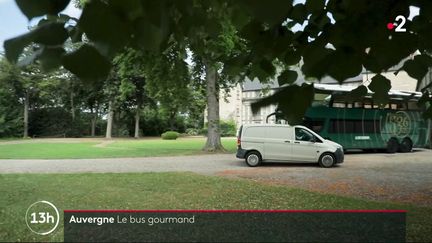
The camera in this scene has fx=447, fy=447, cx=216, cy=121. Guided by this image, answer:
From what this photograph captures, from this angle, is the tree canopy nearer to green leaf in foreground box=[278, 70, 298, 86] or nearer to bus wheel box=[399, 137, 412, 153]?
green leaf in foreground box=[278, 70, 298, 86]

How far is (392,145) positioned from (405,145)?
108cm

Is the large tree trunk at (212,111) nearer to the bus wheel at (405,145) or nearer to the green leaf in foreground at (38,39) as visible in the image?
the bus wheel at (405,145)

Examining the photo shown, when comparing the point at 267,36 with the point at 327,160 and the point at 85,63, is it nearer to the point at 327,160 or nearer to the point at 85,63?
the point at 85,63

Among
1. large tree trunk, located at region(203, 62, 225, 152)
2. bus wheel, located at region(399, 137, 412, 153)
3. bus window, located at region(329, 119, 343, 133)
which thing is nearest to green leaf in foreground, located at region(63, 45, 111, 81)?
bus window, located at region(329, 119, 343, 133)

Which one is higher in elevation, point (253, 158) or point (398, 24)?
point (398, 24)

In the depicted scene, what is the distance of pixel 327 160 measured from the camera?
57.2ft

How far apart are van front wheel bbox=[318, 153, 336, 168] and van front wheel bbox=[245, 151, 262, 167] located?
2.42m

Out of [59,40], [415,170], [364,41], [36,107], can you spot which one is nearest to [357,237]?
[364,41]

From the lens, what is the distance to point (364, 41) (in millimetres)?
2115

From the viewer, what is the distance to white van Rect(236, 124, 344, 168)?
17.6 metres

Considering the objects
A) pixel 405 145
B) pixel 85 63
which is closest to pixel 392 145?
pixel 405 145

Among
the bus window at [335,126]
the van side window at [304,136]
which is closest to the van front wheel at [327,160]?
the van side window at [304,136]

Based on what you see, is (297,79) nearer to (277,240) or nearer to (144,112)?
(277,240)

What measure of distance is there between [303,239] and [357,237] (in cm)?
69
